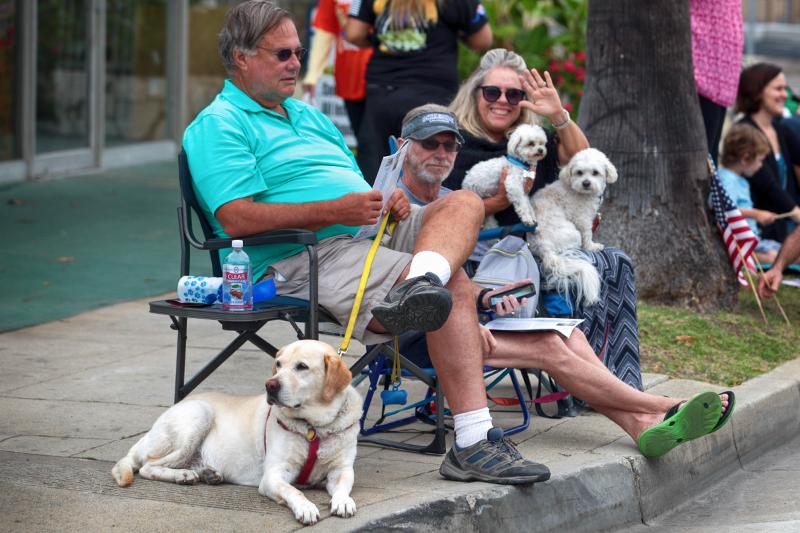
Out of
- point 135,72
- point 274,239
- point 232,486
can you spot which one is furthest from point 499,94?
point 135,72

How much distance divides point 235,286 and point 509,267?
1.32 m

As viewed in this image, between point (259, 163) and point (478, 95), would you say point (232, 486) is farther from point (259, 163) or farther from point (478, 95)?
point (478, 95)

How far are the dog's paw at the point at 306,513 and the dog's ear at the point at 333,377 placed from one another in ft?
1.34

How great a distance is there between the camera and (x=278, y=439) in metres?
4.12

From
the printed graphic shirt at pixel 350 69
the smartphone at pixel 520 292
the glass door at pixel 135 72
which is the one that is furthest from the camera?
the glass door at pixel 135 72

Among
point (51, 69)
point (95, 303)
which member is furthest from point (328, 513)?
point (51, 69)

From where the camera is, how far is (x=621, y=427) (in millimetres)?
5031

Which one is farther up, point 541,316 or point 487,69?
point 487,69

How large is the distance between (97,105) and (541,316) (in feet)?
29.0

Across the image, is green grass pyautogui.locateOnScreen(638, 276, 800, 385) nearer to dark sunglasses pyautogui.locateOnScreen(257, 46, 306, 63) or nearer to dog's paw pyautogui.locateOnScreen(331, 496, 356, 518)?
dark sunglasses pyautogui.locateOnScreen(257, 46, 306, 63)

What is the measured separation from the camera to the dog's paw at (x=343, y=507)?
152 inches

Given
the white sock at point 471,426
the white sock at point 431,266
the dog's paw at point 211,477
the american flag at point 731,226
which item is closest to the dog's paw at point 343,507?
the dog's paw at point 211,477

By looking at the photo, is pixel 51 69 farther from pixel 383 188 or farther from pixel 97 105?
pixel 383 188

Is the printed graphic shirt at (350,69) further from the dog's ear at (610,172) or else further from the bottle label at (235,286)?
the bottle label at (235,286)
